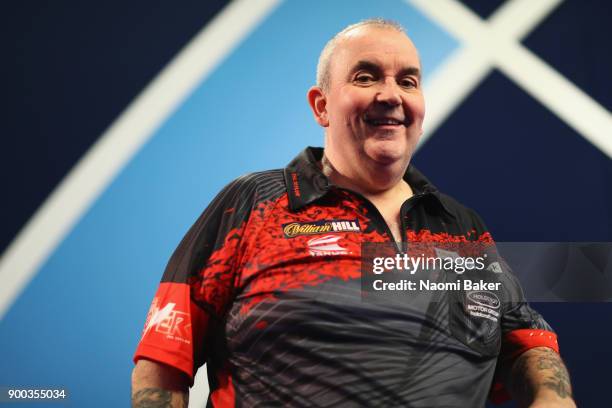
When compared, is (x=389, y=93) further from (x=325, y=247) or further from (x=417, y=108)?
(x=325, y=247)

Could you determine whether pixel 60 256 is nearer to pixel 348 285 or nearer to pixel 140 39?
pixel 140 39

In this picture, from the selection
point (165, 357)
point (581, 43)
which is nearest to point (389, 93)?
point (165, 357)

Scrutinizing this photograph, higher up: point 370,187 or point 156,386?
point 370,187

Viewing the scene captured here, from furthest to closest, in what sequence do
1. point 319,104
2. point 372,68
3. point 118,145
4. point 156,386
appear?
point 118,145 < point 319,104 < point 372,68 < point 156,386

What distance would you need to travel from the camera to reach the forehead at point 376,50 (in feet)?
4.42

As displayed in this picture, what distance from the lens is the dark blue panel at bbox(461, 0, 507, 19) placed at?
184 centimetres

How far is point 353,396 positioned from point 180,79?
3.42ft

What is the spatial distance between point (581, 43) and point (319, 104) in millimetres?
924

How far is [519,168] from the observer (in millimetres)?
1777

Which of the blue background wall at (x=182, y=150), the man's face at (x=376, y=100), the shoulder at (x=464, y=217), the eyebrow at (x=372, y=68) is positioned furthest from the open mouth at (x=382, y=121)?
the blue background wall at (x=182, y=150)

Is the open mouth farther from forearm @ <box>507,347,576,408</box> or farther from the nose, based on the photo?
forearm @ <box>507,347,576,408</box>

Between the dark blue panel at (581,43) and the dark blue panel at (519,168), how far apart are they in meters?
0.14

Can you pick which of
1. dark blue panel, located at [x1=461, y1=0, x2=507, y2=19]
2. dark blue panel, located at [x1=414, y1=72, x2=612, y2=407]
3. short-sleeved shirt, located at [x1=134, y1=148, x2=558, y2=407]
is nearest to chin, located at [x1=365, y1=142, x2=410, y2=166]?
short-sleeved shirt, located at [x1=134, y1=148, x2=558, y2=407]

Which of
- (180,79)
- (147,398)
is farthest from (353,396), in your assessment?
(180,79)
